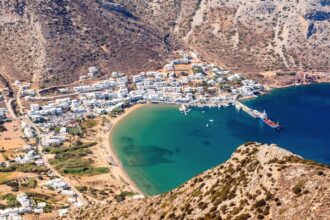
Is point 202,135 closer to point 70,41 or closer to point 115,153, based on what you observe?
point 115,153

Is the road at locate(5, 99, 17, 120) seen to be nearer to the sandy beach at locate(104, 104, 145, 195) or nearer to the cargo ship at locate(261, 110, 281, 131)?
the sandy beach at locate(104, 104, 145, 195)

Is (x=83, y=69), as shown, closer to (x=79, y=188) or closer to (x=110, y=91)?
(x=110, y=91)

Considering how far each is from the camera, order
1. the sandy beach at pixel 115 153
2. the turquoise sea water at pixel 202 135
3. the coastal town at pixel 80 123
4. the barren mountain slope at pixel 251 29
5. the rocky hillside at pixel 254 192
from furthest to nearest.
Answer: the barren mountain slope at pixel 251 29 < the turquoise sea water at pixel 202 135 < the sandy beach at pixel 115 153 < the coastal town at pixel 80 123 < the rocky hillside at pixel 254 192

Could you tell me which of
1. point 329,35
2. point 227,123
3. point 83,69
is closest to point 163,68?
point 83,69

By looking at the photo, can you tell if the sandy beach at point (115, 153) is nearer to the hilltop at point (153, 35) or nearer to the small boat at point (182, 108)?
the small boat at point (182, 108)

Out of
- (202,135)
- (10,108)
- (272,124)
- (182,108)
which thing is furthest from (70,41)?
(272,124)

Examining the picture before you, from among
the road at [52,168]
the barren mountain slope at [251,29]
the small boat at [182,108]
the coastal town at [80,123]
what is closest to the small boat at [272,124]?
the coastal town at [80,123]
